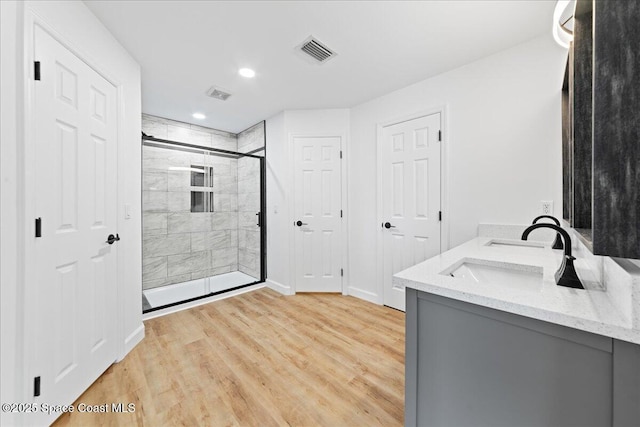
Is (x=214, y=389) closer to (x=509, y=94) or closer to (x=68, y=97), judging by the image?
(x=68, y=97)

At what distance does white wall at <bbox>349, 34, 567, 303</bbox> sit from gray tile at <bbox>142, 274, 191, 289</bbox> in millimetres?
3464

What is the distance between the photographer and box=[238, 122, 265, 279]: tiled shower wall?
155 inches

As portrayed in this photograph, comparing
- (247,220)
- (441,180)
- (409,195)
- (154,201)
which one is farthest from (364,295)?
(154,201)

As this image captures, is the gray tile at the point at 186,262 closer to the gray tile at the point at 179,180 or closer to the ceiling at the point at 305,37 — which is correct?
the gray tile at the point at 179,180

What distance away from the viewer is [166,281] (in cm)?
354

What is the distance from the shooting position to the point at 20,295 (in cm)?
120

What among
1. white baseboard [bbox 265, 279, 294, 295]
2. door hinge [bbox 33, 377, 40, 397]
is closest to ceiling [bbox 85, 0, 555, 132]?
door hinge [bbox 33, 377, 40, 397]

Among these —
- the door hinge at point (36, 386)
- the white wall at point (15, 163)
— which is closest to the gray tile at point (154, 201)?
the white wall at point (15, 163)

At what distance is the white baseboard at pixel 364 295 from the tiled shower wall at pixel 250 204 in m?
1.48

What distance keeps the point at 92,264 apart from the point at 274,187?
2250mm

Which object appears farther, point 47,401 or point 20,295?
point 47,401

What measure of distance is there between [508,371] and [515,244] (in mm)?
1416

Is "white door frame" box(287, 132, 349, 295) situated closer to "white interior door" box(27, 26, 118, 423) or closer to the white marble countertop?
"white interior door" box(27, 26, 118, 423)

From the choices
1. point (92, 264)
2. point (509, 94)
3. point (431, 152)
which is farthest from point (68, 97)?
point (509, 94)
